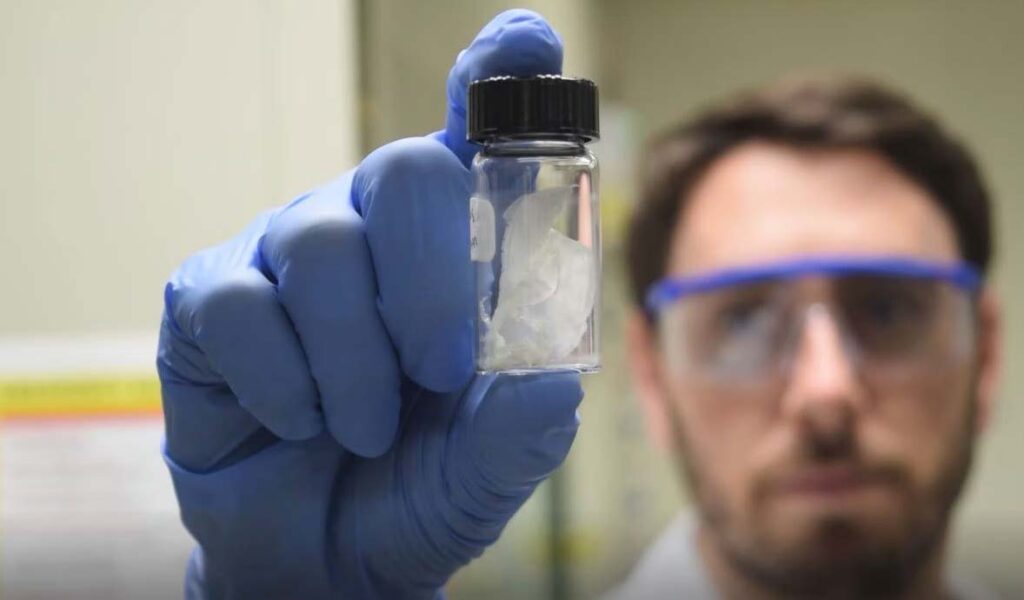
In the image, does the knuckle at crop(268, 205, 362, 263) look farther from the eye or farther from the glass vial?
the eye

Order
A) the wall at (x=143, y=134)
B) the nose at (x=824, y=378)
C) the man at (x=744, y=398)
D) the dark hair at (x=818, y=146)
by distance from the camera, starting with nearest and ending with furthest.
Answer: the man at (x=744, y=398) → the wall at (x=143, y=134) → the nose at (x=824, y=378) → the dark hair at (x=818, y=146)

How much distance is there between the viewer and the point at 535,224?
56cm

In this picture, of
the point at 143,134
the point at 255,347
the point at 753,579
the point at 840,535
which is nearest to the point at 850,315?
the point at 840,535

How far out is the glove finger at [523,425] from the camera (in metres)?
0.59

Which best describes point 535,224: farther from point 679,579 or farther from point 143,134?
point 679,579

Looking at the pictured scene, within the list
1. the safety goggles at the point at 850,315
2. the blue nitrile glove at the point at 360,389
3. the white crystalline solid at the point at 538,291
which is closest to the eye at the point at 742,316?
the safety goggles at the point at 850,315

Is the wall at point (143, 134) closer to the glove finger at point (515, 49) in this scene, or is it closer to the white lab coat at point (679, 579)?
the glove finger at point (515, 49)

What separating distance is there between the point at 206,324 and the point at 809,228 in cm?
143

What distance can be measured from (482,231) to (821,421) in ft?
4.24

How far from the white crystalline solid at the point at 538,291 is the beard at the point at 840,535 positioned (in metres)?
1.34

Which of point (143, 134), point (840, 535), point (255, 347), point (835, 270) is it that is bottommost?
point (840, 535)

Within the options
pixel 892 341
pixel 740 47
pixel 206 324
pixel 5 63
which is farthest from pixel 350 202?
pixel 740 47

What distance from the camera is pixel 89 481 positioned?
108 cm

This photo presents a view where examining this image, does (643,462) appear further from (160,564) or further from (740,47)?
(160,564)
